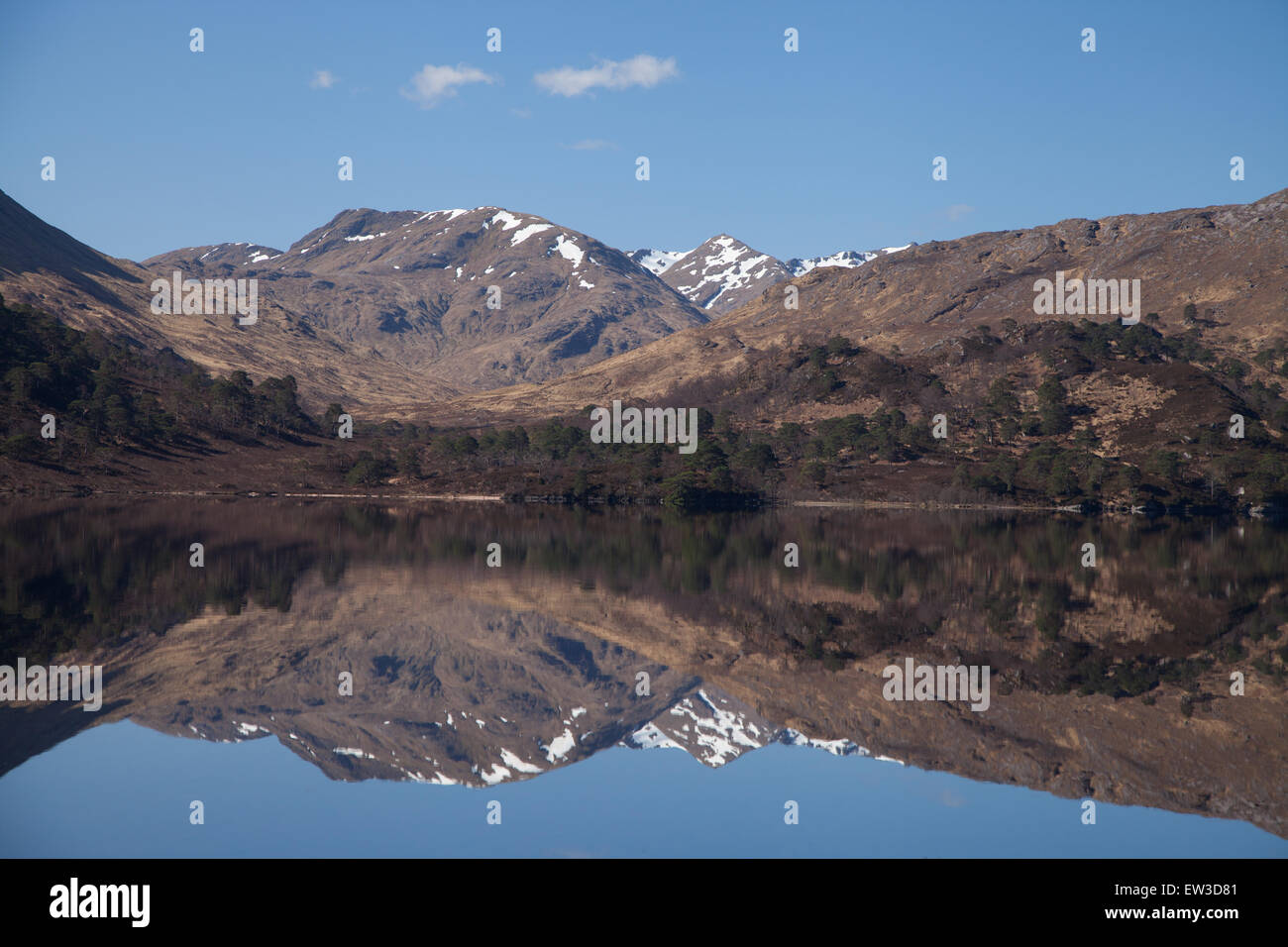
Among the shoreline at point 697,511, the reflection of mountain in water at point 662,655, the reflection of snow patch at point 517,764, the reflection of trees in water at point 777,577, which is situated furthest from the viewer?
the shoreline at point 697,511

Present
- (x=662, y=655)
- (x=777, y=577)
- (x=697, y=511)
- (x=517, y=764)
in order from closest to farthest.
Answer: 1. (x=517, y=764)
2. (x=662, y=655)
3. (x=777, y=577)
4. (x=697, y=511)

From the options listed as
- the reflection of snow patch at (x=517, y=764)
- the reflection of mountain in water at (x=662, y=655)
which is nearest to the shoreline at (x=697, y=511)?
the reflection of mountain in water at (x=662, y=655)

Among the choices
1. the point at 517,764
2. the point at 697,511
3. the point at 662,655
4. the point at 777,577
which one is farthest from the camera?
the point at 697,511

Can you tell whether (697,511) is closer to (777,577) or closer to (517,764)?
(777,577)

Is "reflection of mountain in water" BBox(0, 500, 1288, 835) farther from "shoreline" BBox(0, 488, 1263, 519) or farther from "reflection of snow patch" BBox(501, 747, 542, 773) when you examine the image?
"shoreline" BBox(0, 488, 1263, 519)

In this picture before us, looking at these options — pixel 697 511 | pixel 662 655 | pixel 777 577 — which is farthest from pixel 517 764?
pixel 697 511

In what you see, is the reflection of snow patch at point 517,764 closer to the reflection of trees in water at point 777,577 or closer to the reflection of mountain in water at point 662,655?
the reflection of mountain in water at point 662,655
